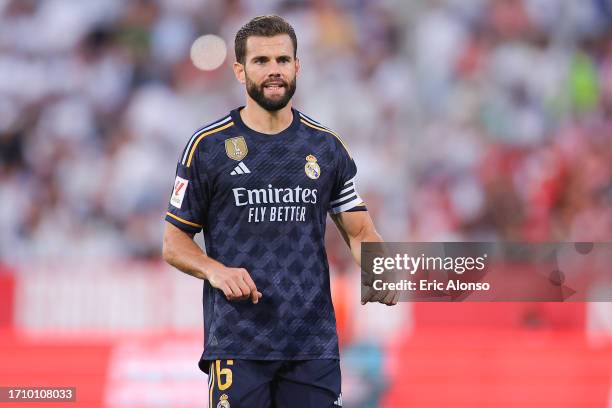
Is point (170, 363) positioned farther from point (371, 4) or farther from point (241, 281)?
point (371, 4)

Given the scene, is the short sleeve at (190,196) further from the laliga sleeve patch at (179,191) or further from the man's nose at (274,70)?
the man's nose at (274,70)

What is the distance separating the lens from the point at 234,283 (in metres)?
4.44

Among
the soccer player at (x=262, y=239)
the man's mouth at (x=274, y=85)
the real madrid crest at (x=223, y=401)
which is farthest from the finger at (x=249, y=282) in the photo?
the man's mouth at (x=274, y=85)

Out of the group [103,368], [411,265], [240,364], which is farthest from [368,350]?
[240,364]

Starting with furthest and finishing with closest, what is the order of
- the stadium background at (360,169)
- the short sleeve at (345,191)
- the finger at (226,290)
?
1. the stadium background at (360,169)
2. the short sleeve at (345,191)
3. the finger at (226,290)

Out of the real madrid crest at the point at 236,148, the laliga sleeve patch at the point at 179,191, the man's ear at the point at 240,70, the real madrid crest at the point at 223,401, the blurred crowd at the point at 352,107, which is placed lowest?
the real madrid crest at the point at 223,401

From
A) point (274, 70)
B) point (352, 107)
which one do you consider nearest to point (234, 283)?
point (274, 70)

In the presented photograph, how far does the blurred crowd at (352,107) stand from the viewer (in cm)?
1110

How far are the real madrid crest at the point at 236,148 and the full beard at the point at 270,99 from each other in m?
0.16

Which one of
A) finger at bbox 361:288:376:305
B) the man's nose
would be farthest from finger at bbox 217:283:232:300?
the man's nose

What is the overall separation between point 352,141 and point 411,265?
6.83 m

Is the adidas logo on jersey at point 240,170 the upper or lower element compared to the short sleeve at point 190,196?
upper

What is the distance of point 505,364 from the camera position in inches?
308

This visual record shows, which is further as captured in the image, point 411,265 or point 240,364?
point 411,265
